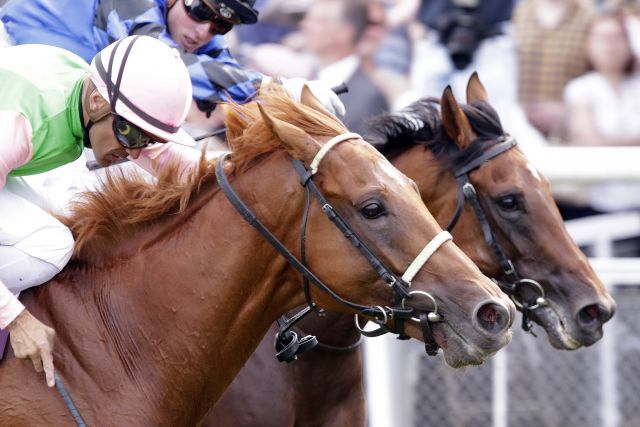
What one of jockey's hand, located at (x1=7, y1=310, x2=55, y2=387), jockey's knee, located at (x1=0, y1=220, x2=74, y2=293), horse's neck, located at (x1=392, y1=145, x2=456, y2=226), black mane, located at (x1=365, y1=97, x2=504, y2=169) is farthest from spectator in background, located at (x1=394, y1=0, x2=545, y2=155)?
jockey's hand, located at (x1=7, y1=310, x2=55, y2=387)

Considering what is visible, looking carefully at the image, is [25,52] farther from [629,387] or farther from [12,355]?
[629,387]

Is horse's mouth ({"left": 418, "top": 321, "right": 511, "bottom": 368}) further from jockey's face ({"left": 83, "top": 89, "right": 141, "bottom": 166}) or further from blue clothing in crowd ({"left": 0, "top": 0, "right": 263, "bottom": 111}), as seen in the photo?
blue clothing in crowd ({"left": 0, "top": 0, "right": 263, "bottom": 111})

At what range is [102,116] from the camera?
3.14 m

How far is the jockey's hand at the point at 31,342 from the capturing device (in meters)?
2.96

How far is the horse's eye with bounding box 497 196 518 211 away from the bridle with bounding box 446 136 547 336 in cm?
8

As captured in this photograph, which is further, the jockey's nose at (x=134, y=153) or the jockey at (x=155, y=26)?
the jockey at (x=155, y=26)

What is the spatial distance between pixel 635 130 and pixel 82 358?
3842 millimetres

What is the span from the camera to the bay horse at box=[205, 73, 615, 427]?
4.02 metres

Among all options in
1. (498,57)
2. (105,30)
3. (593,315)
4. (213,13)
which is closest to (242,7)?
(213,13)

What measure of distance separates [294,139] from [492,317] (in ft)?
2.30

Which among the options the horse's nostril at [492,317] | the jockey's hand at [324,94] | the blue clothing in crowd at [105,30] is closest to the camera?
the horse's nostril at [492,317]

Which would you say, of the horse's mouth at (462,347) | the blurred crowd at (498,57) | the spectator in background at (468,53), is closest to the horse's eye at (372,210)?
the horse's mouth at (462,347)

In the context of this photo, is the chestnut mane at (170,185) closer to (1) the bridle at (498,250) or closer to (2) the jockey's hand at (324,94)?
(2) the jockey's hand at (324,94)

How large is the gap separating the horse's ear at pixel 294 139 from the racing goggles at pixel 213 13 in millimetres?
1178
